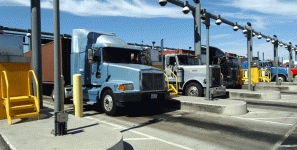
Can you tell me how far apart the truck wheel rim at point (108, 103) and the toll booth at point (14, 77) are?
2.47 m

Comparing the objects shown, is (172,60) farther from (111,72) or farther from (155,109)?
(111,72)

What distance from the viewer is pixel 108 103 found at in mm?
7945

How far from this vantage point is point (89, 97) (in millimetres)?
8953

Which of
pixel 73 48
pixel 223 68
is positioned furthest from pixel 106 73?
pixel 223 68

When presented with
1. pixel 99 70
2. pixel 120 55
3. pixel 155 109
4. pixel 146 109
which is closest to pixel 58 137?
pixel 99 70

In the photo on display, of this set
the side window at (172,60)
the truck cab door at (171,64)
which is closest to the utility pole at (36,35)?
the truck cab door at (171,64)

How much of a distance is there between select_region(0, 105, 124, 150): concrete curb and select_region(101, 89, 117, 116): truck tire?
2.27 meters

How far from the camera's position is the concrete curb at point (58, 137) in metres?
3.75

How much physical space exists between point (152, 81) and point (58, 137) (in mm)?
4332

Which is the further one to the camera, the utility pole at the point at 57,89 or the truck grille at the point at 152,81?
the truck grille at the point at 152,81

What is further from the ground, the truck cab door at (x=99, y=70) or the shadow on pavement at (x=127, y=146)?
the truck cab door at (x=99, y=70)

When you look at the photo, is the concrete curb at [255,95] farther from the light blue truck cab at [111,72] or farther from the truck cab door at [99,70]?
the truck cab door at [99,70]

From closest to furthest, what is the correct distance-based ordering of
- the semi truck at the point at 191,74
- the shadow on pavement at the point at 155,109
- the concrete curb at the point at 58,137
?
the concrete curb at the point at 58,137
the shadow on pavement at the point at 155,109
the semi truck at the point at 191,74

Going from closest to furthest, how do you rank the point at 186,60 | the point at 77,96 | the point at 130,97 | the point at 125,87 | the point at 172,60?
the point at 77,96, the point at 130,97, the point at 125,87, the point at 172,60, the point at 186,60
